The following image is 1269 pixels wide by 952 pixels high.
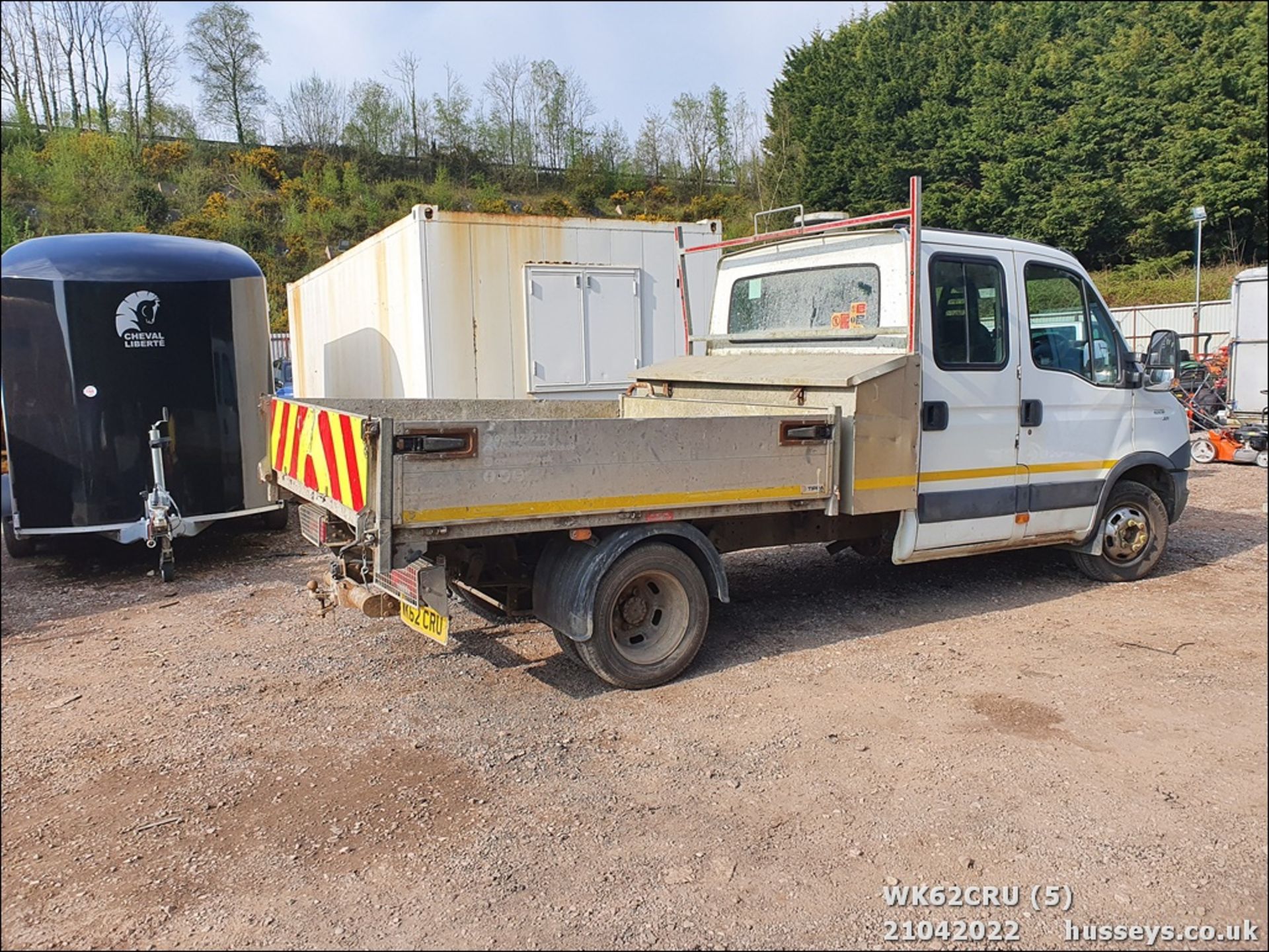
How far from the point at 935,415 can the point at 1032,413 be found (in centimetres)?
94

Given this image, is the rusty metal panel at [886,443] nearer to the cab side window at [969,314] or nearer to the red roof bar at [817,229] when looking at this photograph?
the cab side window at [969,314]

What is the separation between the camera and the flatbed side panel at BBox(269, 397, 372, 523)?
4098 mm

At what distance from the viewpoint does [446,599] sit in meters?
4.14

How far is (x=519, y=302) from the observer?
9078 mm

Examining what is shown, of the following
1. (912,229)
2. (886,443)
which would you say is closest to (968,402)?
(886,443)

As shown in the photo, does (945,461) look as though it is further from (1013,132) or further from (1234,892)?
(1013,132)

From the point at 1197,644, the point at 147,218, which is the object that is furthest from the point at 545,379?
the point at 147,218

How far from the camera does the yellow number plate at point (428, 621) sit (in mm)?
4230

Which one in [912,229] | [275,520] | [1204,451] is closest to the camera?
[912,229]

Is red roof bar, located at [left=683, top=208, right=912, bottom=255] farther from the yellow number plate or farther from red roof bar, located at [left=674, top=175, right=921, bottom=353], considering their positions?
the yellow number plate

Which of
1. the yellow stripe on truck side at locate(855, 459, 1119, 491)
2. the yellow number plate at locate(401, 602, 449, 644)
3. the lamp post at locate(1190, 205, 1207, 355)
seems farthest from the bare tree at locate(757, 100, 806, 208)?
the yellow number plate at locate(401, 602, 449, 644)

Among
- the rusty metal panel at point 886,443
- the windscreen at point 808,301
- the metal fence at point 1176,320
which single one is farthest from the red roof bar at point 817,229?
the metal fence at point 1176,320

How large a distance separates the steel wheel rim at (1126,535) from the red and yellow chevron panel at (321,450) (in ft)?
17.5

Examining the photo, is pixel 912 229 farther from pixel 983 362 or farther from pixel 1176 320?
pixel 1176 320
